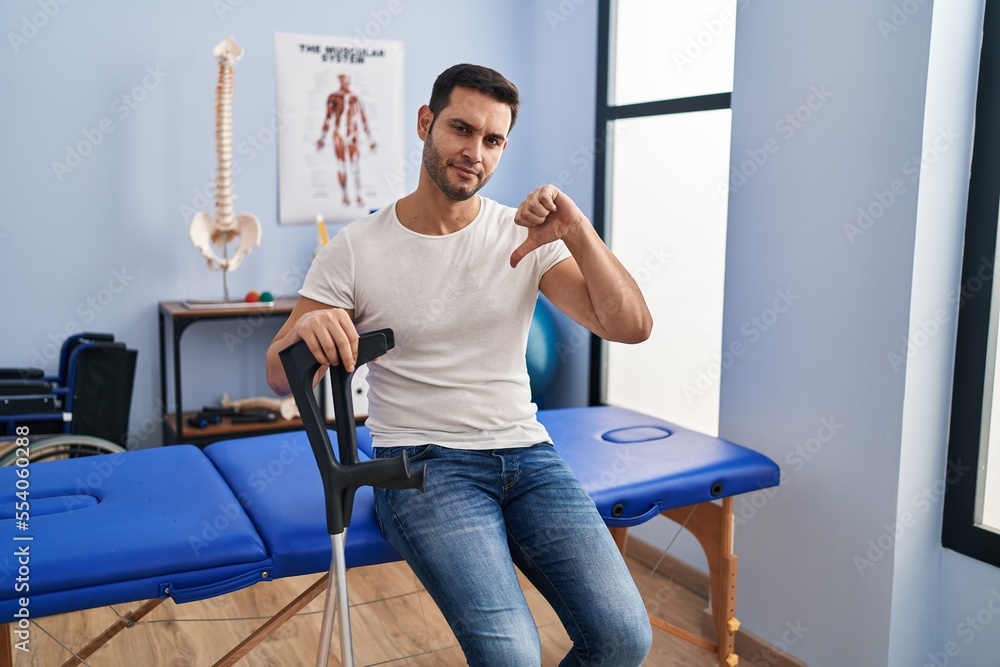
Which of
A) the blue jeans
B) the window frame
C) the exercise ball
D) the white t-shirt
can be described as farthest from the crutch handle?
the window frame

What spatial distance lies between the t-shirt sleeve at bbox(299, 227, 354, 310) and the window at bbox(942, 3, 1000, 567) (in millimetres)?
1328

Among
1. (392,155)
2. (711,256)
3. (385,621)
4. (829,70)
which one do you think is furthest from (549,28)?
(385,621)

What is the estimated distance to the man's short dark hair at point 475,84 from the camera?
170 cm

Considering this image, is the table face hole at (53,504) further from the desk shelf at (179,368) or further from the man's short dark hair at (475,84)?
the desk shelf at (179,368)

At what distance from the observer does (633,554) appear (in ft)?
10.3

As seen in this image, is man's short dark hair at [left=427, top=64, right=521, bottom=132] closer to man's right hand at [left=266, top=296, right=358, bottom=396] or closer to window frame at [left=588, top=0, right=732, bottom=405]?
man's right hand at [left=266, top=296, right=358, bottom=396]

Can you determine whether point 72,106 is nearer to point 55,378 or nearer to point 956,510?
point 55,378

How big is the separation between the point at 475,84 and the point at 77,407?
166cm

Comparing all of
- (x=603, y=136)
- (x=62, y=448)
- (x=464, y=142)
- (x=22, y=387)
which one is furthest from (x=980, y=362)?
(x=22, y=387)

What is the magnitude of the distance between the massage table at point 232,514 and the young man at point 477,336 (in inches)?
6.7

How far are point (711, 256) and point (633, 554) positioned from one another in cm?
105

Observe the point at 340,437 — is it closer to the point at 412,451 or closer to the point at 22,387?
the point at 412,451

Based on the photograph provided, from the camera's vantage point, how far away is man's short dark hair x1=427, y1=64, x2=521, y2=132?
1.70 meters

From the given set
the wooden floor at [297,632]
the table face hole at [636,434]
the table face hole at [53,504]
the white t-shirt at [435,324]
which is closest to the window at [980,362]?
the table face hole at [636,434]
